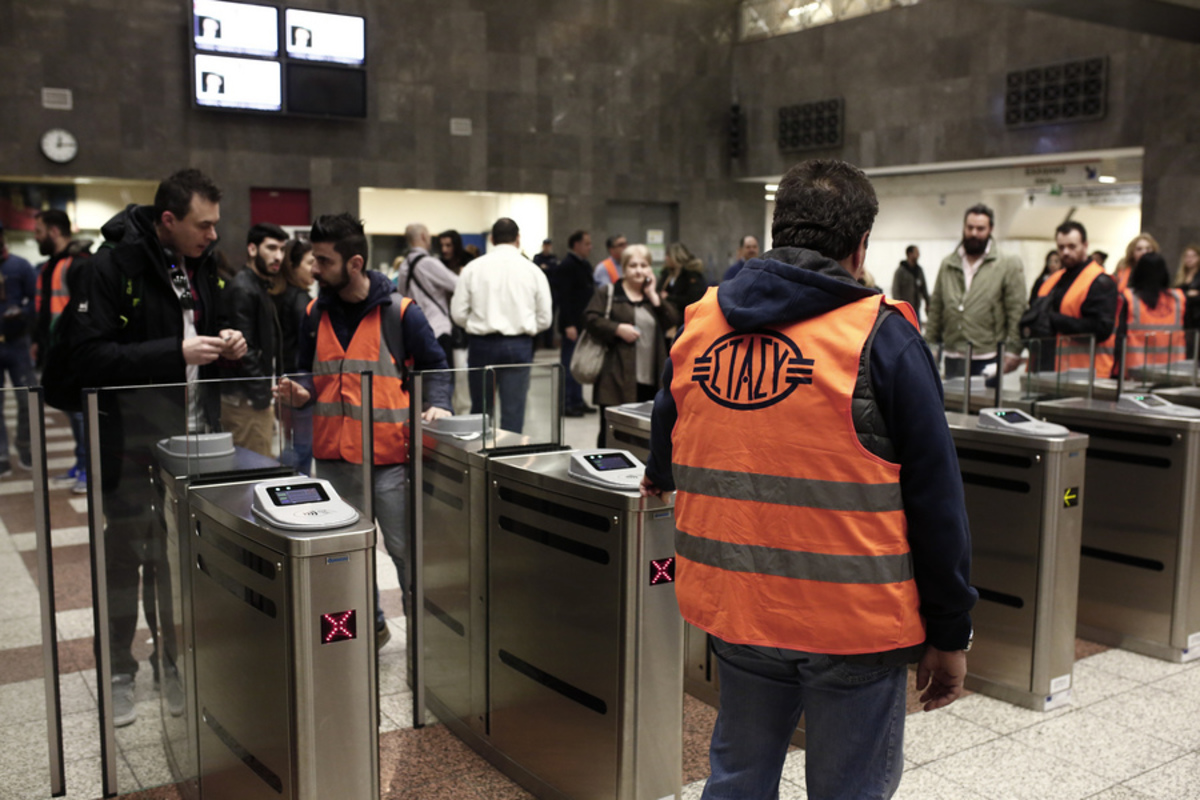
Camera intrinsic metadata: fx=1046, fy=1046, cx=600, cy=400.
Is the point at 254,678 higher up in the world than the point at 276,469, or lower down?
lower down

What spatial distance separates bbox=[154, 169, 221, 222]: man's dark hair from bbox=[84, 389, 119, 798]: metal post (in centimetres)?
85

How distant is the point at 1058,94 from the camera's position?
12039mm

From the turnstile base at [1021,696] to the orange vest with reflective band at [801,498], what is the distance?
2.02 meters

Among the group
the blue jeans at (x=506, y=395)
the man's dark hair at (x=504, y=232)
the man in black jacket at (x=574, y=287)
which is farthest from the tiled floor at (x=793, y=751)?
the man in black jacket at (x=574, y=287)

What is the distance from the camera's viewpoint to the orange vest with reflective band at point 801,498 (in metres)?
1.65

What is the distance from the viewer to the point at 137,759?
291 cm

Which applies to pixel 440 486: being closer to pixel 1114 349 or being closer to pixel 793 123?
pixel 1114 349

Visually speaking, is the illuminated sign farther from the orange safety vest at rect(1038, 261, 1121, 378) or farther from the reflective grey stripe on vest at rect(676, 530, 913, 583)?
the orange safety vest at rect(1038, 261, 1121, 378)

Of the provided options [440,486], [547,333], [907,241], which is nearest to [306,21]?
[547,333]

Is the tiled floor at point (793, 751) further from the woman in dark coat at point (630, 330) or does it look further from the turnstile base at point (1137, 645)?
the woman in dark coat at point (630, 330)

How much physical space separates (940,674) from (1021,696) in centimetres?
196

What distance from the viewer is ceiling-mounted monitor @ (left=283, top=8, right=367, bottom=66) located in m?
12.0

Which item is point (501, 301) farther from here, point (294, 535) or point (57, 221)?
point (294, 535)

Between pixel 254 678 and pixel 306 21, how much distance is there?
37.1ft
